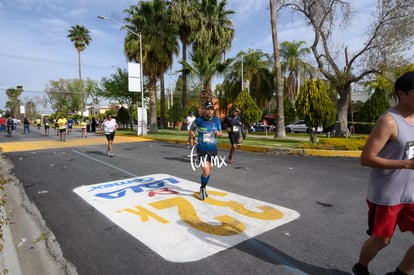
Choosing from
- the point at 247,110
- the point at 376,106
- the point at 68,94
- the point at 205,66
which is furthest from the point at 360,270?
the point at 68,94

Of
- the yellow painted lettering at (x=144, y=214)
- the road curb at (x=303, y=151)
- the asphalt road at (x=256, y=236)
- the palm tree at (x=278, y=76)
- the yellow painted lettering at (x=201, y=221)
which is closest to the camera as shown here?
the asphalt road at (x=256, y=236)

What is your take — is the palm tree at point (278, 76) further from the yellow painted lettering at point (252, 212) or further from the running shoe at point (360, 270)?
the running shoe at point (360, 270)

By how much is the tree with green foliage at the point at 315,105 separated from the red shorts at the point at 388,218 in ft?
34.3

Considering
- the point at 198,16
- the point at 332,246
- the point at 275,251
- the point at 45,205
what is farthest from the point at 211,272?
the point at 198,16

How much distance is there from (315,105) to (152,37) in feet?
53.2

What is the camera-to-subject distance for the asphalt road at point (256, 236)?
2.78 meters

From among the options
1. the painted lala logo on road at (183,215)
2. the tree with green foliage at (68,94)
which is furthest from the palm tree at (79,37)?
the painted lala logo on road at (183,215)

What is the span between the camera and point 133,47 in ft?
73.4

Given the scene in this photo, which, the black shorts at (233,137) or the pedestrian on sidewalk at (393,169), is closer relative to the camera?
the pedestrian on sidewalk at (393,169)

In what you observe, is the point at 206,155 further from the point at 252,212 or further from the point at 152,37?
the point at 152,37

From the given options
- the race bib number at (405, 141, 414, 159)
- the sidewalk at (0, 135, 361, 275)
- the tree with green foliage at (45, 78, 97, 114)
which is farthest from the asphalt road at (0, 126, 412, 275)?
the tree with green foliage at (45, 78, 97, 114)

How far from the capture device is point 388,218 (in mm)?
2086

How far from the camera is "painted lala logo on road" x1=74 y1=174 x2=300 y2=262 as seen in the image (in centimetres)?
323

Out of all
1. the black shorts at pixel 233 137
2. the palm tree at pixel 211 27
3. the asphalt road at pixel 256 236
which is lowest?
the asphalt road at pixel 256 236
